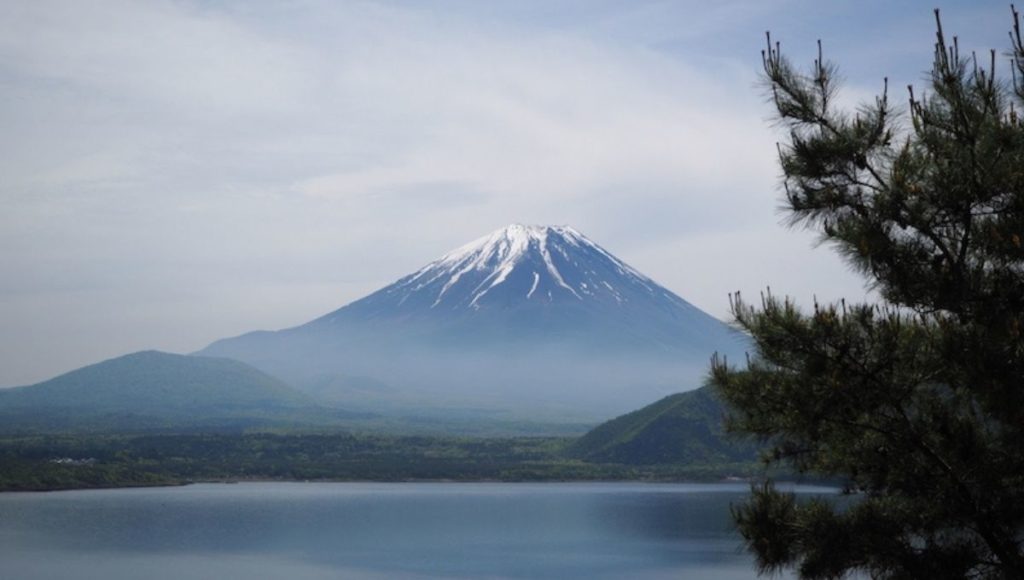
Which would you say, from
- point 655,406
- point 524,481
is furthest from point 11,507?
point 655,406

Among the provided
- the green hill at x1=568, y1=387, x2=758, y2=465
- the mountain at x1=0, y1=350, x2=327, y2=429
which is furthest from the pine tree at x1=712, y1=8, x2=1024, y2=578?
the mountain at x1=0, y1=350, x2=327, y2=429

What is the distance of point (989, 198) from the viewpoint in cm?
822

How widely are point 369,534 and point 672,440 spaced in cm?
3953

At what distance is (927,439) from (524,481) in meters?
71.1

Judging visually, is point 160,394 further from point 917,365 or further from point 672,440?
point 917,365

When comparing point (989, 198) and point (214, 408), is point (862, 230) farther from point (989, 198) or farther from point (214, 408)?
point (214, 408)

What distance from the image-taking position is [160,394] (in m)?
173

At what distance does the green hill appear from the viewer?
8244 cm

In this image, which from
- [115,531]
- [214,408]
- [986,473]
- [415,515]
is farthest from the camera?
[214,408]

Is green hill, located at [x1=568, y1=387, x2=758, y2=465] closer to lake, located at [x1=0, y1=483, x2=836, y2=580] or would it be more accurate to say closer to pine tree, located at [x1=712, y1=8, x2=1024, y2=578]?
lake, located at [x1=0, y1=483, x2=836, y2=580]

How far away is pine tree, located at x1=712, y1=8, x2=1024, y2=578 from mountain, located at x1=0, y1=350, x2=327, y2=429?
128057 mm

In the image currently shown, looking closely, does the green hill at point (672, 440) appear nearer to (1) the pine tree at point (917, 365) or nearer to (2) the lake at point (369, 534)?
(2) the lake at point (369, 534)

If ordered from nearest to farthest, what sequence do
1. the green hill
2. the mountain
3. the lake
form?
the lake < the green hill < the mountain

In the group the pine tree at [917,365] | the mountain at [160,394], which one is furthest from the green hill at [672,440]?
the pine tree at [917,365]
